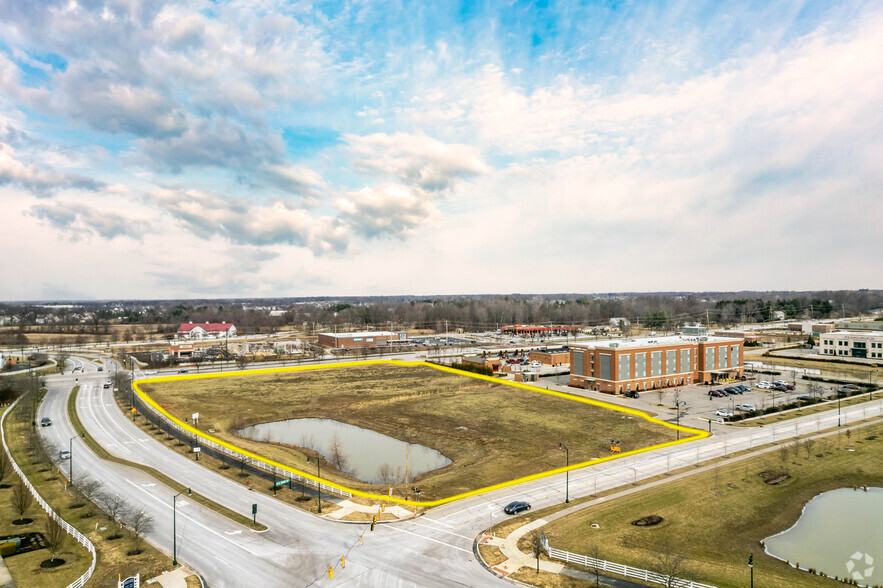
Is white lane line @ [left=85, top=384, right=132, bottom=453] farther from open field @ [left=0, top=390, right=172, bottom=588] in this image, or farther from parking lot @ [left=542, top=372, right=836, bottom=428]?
parking lot @ [left=542, top=372, right=836, bottom=428]

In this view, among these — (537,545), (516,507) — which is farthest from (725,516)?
(537,545)

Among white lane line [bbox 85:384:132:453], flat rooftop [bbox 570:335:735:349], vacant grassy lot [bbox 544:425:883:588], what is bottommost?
white lane line [bbox 85:384:132:453]

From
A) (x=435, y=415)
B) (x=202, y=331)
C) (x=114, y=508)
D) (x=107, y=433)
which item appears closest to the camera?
(x=114, y=508)

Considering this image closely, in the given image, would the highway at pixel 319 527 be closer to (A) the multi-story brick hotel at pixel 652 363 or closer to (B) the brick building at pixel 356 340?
(A) the multi-story brick hotel at pixel 652 363

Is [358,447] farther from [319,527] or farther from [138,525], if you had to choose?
[138,525]

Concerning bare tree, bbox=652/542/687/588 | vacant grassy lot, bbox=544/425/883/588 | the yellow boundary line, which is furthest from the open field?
bare tree, bbox=652/542/687/588

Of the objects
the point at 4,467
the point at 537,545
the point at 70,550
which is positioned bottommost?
the point at 70,550

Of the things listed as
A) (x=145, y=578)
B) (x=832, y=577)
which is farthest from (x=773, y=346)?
(x=145, y=578)
